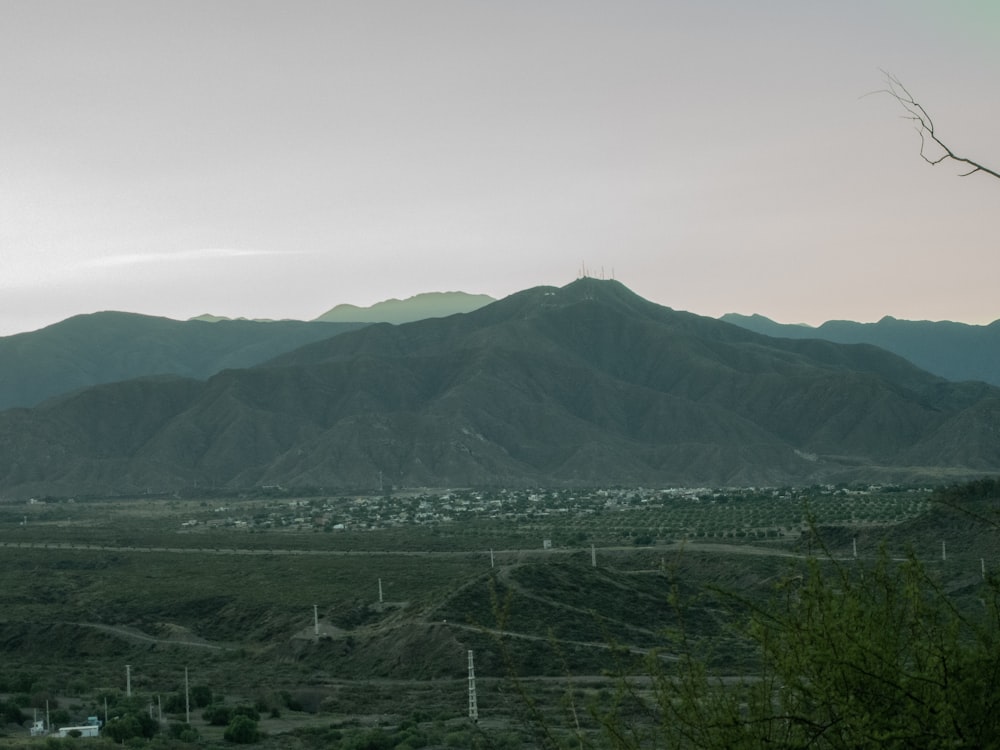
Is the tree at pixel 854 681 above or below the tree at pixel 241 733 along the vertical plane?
above

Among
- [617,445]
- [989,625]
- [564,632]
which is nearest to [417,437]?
[617,445]

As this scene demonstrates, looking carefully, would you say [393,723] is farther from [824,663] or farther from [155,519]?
[155,519]

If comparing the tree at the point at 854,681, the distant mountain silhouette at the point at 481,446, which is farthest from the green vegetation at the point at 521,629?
the distant mountain silhouette at the point at 481,446

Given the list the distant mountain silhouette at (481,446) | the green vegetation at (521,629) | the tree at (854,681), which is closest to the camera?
the tree at (854,681)

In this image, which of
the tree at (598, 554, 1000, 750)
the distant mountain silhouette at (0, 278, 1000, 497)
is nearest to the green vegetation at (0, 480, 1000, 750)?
the tree at (598, 554, 1000, 750)

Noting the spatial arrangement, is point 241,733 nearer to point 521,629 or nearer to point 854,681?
point 521,629

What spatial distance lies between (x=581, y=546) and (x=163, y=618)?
3122cm

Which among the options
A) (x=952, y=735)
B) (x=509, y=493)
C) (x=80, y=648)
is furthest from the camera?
(x=509, y=493)

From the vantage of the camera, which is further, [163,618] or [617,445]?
[617,445]

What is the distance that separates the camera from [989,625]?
7027 mm

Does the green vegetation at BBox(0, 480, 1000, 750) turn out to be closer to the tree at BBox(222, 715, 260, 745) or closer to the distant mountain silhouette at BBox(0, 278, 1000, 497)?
the tree at BBox(222, 715, 260, 745)

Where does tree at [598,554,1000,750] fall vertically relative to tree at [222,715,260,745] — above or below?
above

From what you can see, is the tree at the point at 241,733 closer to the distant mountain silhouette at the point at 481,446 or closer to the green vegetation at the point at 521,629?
the green vegetation at the point at 521,629

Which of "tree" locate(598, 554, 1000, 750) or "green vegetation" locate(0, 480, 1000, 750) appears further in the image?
"green vegetation" locate(0, 480, 1000, 750)
